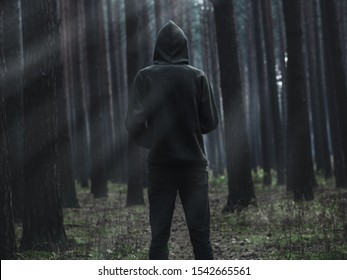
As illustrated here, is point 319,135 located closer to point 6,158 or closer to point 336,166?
point 336,166

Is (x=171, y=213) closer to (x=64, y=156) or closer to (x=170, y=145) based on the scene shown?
(x=170, y=145)

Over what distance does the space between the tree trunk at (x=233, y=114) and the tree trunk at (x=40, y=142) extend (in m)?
5.23

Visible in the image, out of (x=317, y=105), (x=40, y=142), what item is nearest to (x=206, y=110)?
(x=40, y=142)

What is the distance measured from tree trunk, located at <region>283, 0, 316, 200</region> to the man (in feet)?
29.1

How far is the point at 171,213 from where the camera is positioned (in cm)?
464

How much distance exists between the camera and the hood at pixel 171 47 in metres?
4.80

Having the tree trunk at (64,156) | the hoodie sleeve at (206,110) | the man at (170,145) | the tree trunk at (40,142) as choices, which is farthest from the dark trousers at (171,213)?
the tree trunk at (64,156)

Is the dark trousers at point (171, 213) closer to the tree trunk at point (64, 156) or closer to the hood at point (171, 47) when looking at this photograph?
the hood at point (171, 47)

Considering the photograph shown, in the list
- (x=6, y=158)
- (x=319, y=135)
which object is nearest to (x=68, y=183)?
(x=6, y=158)

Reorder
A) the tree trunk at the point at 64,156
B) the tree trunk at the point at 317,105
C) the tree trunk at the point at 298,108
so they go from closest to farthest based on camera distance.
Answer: the tree trunk at the point at 298,108, the tree trunk at the point at 64,156, the tree trunk at the point at 317,105

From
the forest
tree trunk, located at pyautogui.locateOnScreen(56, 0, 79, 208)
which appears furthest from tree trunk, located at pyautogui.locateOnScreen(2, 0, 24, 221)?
tree trunk, located at pyautogui.locateOnScreen(56, 0, 79, 208)

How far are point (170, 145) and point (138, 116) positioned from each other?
399 mm

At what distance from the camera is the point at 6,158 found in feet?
21.5

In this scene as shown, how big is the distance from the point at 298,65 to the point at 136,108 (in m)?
9.29
